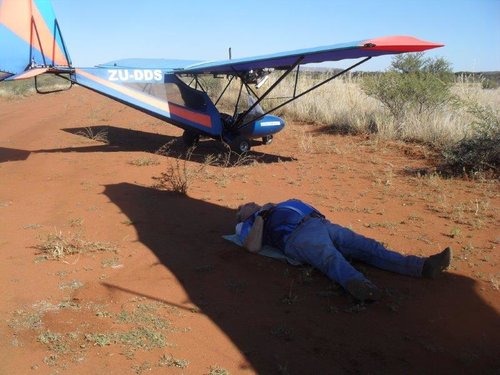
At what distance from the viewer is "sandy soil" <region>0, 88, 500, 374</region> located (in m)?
3.10

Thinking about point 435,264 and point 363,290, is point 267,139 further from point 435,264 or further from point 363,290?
point 363,290

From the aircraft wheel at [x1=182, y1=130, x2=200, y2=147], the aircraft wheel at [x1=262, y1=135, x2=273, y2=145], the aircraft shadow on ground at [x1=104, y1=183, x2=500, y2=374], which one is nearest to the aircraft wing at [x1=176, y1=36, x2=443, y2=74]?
the aircraft wheel at [x1=182, y1=130, x2=200, y2=147]

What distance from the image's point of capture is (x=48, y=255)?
4.67m

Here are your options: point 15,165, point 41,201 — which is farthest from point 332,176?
point 15,165

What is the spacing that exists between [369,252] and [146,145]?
828 cm

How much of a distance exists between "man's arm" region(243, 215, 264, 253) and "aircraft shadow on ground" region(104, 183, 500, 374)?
0.33ft

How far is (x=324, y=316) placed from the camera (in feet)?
11.8

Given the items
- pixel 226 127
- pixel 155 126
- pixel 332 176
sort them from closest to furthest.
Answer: pixel 332 176
pixel 226 127
pixel 155 126

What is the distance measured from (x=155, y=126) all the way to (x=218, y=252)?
10.4 meters

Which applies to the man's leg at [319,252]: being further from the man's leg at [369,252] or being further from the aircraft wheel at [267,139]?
the aircraft wheel at [267,139]

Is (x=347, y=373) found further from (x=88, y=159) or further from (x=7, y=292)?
(x=88, y=159)

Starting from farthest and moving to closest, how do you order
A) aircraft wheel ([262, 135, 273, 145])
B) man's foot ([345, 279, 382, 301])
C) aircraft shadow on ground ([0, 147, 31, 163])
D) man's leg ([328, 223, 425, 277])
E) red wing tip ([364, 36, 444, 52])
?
aircraft wheel ([262, 135, 273, 145])
aircraft shadow on ground ([0, 147, 31, 163])
red wing tip ([364, 36, 444, 52])
man's leg ([328, 223, 425, 277])
man's foot ([345, 279, 382, 301])

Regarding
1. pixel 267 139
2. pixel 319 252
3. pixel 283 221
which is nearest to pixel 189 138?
pixel 267 139

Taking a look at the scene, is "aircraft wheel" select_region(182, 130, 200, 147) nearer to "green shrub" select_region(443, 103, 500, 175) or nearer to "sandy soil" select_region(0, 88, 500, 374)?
"sandy soil" select_region(0, 88, 500, 374)
